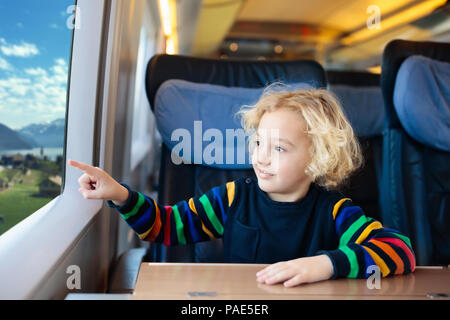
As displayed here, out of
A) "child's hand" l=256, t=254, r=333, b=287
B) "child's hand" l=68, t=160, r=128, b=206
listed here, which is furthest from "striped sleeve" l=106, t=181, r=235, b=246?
"child's hand" l=256, t=254, r=333, b=287

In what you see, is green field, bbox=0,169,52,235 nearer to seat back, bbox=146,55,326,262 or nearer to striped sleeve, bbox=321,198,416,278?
seat back, bbox=146,55,326,262

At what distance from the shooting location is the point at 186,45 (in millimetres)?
→ 6180

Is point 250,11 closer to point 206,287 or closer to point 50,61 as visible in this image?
point 50,61

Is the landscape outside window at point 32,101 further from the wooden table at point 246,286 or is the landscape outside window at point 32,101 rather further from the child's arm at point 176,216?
the wooden table at point 246,286

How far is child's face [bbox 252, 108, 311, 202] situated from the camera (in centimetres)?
103

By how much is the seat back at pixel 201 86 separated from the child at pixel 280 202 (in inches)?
10.6

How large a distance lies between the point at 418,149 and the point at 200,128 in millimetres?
826

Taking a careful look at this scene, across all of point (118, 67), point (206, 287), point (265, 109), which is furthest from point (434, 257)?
point (118, 67)

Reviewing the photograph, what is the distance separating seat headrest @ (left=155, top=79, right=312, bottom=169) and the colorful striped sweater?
28cm

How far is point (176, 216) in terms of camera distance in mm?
1162

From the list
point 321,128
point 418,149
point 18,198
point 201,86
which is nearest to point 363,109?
point 418,149

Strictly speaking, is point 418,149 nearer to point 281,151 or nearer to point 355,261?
point 281,151

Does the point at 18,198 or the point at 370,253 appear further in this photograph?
the point at 18,198
